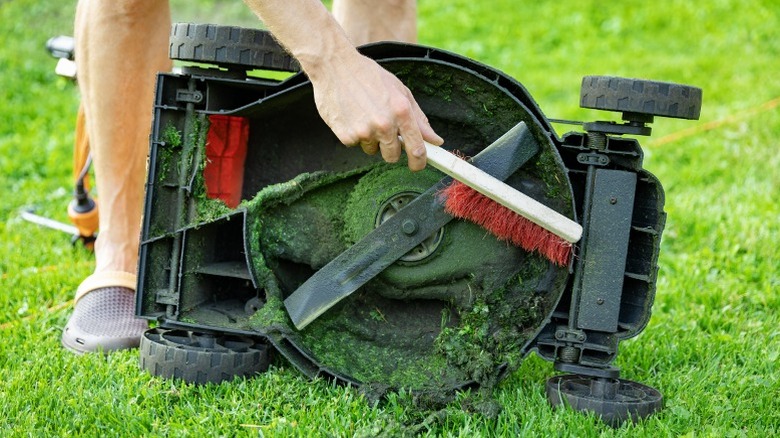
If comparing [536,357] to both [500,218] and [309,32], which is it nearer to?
[500,218]

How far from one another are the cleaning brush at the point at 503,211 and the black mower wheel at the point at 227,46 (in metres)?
0.55

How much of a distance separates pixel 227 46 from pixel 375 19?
93cm

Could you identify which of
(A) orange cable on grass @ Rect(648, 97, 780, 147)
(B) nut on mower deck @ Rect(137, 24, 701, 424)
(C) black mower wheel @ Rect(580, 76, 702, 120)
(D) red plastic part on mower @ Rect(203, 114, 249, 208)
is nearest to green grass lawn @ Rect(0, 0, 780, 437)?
(A) orange cable on grass @ Rect(648, 97, 780, 147)

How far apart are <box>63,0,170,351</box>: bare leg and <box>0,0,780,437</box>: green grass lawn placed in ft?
0.95

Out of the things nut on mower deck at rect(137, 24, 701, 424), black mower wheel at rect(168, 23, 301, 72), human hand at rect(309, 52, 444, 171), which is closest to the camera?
human hand at rect(309, 52, 444, 171)

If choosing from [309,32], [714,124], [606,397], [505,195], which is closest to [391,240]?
[505,195]

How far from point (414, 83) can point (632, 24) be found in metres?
6.98

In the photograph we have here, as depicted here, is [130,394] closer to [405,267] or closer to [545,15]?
[405,267]

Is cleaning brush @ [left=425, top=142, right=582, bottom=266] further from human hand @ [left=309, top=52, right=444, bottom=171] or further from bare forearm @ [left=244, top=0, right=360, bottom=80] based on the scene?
bare forearm @ [left=244, top=0, right=360, bottom=80]

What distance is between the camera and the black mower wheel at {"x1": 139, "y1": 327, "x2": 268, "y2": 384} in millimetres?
2293

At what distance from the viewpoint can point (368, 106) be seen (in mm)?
2053

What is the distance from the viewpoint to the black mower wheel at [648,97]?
6.89 feet

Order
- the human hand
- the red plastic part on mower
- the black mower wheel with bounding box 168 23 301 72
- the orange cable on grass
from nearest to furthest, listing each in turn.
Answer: the human hand
the black mower wheel with bounding box 168 23 301 72
the red plastic part on mower
the orange cable on grass

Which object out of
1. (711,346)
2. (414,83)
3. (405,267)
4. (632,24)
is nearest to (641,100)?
(414,83)
